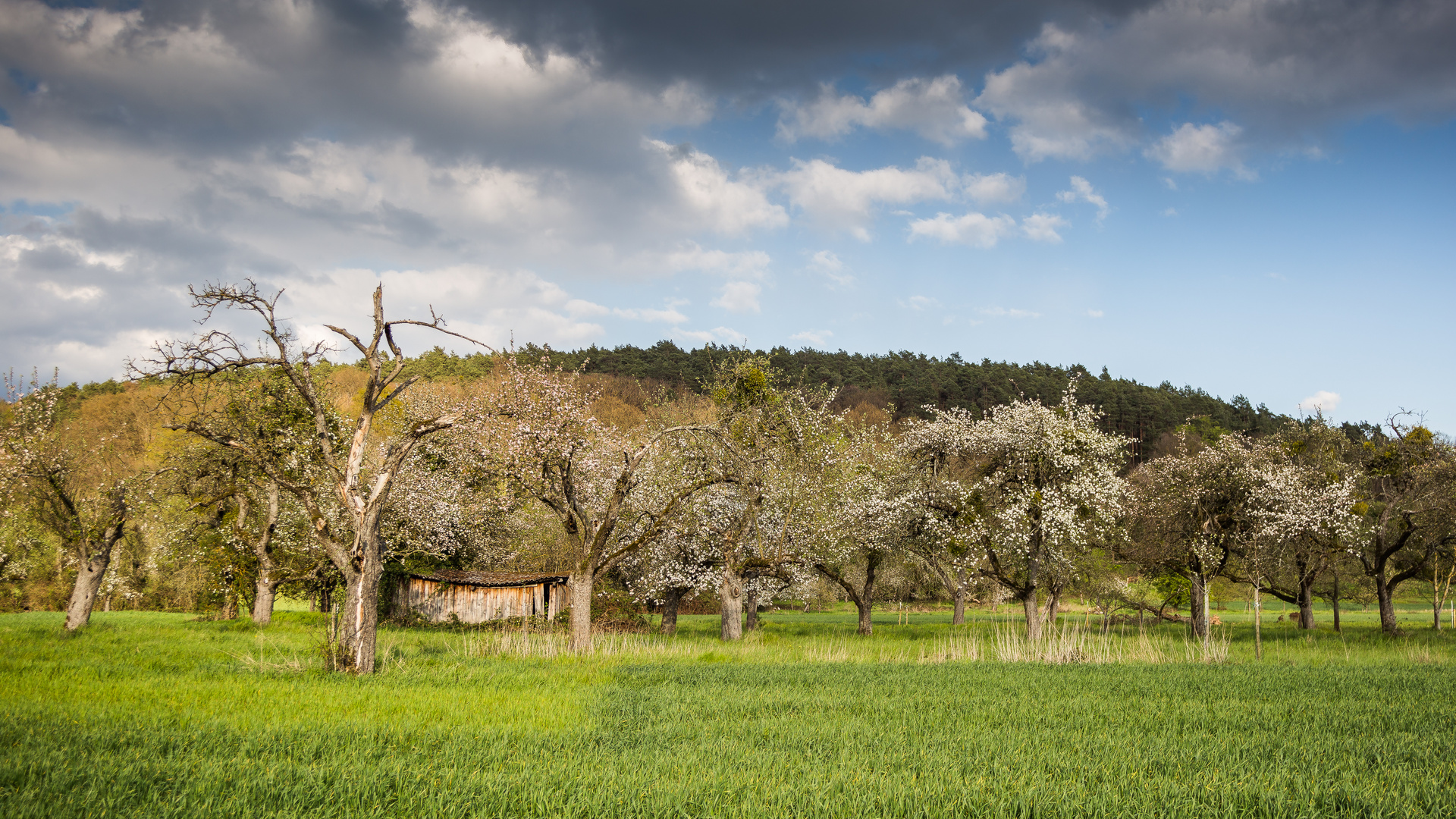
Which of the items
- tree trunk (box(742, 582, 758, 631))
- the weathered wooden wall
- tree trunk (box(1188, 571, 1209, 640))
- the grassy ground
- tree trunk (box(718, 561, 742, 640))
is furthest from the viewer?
the weathered wooden wall

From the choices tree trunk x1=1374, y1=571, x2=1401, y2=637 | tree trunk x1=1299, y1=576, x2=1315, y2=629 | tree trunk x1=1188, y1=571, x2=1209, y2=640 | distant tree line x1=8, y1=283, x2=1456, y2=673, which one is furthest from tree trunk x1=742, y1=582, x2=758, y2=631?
tree trunk x1=1374, y1=571, x2=1401, y2=637

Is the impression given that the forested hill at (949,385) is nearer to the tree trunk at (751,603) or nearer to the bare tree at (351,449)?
the tree trunk at (751,603)

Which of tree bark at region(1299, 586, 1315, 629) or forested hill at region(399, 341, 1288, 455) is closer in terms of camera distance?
tree bark at region(1299, 586, 1315, 629)

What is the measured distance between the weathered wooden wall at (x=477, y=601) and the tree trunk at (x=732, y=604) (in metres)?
9.77

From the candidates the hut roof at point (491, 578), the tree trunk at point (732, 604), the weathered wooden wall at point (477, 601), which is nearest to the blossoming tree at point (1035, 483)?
the tree trunk at point (732, 604)

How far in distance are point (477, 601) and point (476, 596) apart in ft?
0.68

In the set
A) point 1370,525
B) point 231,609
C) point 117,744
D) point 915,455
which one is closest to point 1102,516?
point 915,455

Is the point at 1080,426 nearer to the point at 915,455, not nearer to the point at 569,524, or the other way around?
the point at 915,455

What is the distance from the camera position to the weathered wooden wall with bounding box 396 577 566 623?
33250 mm

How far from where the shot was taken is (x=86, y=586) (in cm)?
2120

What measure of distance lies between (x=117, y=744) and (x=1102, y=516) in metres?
26.2

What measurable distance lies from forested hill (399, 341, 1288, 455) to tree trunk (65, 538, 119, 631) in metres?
→ 45.4

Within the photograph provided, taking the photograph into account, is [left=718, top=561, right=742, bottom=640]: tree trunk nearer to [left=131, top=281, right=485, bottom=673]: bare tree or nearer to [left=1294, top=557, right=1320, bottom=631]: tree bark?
[left=131, top=281, right=485, bottom=673]: bare tree

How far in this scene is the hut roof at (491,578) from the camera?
32562mm
